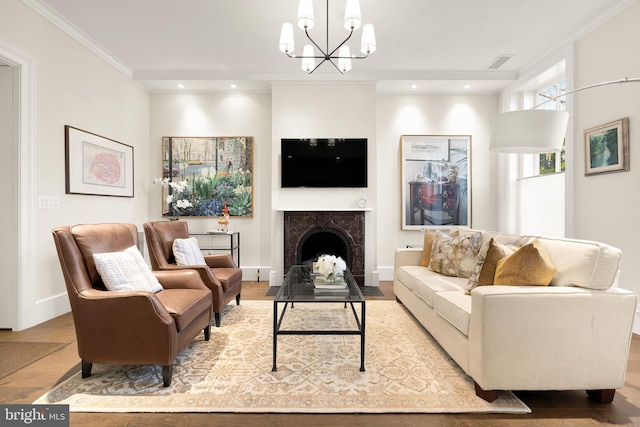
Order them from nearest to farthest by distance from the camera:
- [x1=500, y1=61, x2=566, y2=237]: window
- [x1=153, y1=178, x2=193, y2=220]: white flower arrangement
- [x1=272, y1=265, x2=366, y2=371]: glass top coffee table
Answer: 1. [x1=272, y1=265, x2=366, y2=371]: glass top coffee table
2. [x1=500, y1=61, x2=566, y2=237]: window
3. [x1=153, y1=178, x2=193, y2=220]: white flower arrangement

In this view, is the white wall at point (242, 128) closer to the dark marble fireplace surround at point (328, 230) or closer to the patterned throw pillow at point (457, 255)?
the dark marble fireplace surround at point (328, 230)

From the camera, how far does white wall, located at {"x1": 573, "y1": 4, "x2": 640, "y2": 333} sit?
3.08 m

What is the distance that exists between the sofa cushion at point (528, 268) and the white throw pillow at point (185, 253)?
2.71m

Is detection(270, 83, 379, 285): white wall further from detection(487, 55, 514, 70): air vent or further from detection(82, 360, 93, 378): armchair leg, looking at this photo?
detection(82, 360, 93, 378): armchair leg

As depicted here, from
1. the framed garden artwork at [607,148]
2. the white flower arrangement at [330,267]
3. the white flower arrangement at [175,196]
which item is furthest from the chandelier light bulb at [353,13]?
the white flower arrangement at [175,196]

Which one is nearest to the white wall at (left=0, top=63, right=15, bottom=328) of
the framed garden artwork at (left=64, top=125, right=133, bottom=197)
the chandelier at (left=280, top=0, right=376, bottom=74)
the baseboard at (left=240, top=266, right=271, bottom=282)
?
the framed garden artwork at (left=64, top=125, right=133, bottom=197)

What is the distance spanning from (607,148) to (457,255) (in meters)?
1.83

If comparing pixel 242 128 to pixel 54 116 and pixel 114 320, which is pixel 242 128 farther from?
pixel 114 320

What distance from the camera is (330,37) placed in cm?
388

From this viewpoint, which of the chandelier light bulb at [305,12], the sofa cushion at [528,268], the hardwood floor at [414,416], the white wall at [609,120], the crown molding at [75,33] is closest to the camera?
the hardwood floor at [414,416]

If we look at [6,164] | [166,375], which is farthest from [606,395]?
[6,164]

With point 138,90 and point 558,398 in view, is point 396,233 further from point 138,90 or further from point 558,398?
point 138,90

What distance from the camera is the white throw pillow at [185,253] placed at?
3.31 meters

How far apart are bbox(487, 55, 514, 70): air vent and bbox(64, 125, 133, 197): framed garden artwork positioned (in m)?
5.20
